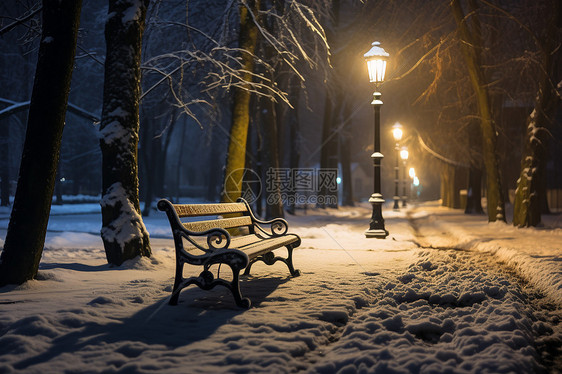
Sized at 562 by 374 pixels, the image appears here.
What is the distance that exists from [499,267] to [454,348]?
5.18 meters

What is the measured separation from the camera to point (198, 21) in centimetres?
1778

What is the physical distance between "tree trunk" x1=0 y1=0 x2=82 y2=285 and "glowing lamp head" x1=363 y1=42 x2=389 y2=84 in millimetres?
8684

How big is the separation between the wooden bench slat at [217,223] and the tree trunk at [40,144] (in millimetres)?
1805

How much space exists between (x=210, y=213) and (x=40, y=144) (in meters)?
2.08

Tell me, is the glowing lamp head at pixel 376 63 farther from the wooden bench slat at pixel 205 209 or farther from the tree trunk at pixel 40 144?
the tree trunk at pixel 40 144

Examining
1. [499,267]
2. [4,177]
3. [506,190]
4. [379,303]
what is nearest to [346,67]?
[506,190]

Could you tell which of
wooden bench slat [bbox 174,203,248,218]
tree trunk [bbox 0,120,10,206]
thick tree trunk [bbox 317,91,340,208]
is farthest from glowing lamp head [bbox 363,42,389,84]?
tree trunk [bbox 0,120,10,206]

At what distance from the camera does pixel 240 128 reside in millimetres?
13562

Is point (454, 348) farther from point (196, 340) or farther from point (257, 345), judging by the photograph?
point (196, 340)

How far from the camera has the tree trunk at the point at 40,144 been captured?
20.7 feet

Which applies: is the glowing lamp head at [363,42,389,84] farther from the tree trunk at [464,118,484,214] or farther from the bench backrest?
the tree trunk at [464,118,484,214]

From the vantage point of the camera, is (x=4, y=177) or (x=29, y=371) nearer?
(x=29, y=371)

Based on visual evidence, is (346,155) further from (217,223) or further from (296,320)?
(296,320)

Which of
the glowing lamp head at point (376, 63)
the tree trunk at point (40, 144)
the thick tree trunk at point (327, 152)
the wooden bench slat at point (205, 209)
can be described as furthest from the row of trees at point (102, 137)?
the thick tree trunk at point (327, 152)
